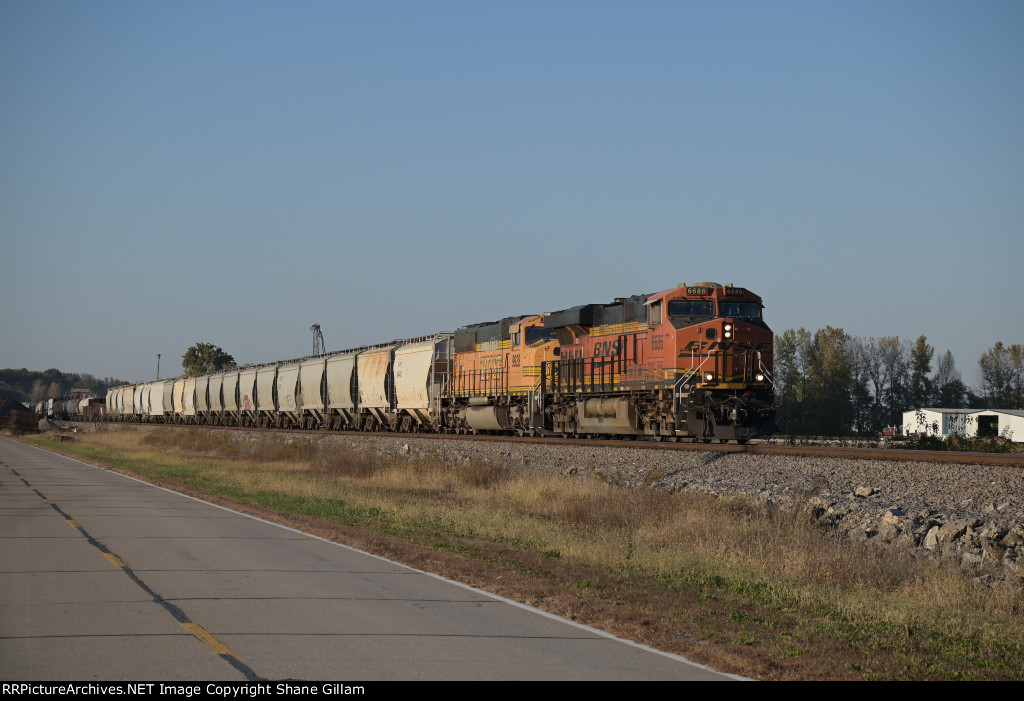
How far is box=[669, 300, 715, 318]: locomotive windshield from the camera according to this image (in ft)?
90.7

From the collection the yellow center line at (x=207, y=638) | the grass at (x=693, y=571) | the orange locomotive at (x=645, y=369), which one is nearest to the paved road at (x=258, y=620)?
the yellow center line at (x=207, y=638)

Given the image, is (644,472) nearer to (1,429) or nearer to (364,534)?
(364,534)

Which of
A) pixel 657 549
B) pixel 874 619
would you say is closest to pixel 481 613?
pixel 874 619

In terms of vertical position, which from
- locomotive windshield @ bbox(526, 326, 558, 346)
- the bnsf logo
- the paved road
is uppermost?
locomotive windshield @ bbox(526, 326, 558, 346)

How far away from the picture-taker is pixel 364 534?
16047 millimetres

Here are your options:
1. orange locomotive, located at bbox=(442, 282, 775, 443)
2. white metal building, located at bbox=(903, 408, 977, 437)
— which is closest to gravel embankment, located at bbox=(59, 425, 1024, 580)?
orange locomotive, located at bbox=(442, 282, 775, 443)

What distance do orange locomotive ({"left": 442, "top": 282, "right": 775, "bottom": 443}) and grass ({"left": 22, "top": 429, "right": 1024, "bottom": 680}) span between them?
222 inches

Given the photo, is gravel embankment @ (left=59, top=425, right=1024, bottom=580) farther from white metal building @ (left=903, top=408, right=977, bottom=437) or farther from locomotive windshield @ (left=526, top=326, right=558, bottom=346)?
white metal building @ (left=903, top=408, right=977, bottom=437)

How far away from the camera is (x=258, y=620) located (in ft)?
28.8

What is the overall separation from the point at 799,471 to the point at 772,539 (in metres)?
5.91

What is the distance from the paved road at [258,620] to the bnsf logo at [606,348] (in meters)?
17.2

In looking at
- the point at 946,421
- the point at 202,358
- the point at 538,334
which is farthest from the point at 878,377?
the point at 202,358

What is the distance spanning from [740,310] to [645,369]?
3.23m

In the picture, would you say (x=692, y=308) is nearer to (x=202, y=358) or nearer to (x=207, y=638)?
(x=207, y=638)
